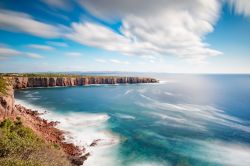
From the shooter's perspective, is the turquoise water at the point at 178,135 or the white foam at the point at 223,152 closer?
the white foam at the point at 223,152

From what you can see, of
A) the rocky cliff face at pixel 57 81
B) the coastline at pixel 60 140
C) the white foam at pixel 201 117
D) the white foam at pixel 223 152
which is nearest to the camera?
the coastline at pixel 60 140

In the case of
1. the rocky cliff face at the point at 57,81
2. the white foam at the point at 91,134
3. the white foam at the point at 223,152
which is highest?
the rocky cliff face at the point at 57,81

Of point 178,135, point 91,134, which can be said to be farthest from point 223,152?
point 91,134

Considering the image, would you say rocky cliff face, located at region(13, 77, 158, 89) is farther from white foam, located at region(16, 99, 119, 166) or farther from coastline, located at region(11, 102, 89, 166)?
coastline, located at region(11, 102, 89, 166)

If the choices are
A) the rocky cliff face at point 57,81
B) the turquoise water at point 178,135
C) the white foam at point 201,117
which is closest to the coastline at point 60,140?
the turquoise water at point 178,135

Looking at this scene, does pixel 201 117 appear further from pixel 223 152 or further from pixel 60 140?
pixel 60 140

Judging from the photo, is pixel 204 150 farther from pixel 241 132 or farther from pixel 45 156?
pixel 45 156

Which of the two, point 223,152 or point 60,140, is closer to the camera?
point 223,152

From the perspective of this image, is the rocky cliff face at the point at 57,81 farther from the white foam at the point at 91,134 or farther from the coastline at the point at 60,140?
the coastline at the point at 60,140
